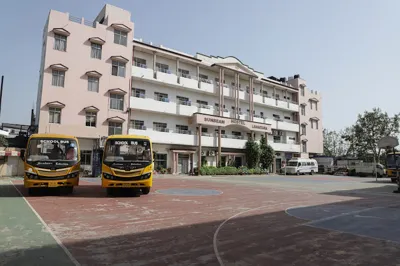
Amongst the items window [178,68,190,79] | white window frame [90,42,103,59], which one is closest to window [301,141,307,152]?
window [178,68,190,79]

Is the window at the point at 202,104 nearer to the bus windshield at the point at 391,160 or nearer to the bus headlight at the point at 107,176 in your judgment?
the bus windshield at the point at 391,160

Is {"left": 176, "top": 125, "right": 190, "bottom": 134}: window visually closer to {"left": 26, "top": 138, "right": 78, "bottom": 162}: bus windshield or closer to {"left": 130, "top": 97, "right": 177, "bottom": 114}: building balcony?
{"left": 130, "top": 97, "right": 177, "bottom": 114}: building balcony

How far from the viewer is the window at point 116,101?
29.8 metres

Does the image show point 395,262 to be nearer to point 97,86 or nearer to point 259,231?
point 259,231

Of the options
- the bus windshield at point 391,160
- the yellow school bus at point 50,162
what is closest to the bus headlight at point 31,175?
the yellow school bus at point 50,162

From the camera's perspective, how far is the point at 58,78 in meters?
27.2

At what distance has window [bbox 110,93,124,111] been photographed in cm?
2977

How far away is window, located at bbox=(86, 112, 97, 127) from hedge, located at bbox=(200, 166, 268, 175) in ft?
42.6

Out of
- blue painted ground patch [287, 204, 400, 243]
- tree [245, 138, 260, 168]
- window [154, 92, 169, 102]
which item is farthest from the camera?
tree [245, 138, 260, 168]

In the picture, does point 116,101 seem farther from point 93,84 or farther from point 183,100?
point 183,100

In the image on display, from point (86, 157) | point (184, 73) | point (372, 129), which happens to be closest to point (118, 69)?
point (184, 73)

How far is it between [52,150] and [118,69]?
20.0 m

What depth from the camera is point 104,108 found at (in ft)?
95.6

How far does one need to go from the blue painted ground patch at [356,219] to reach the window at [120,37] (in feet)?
89.7
